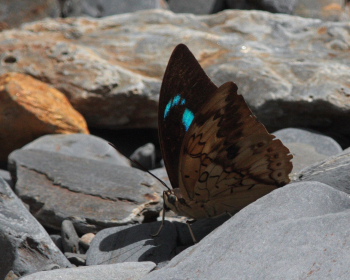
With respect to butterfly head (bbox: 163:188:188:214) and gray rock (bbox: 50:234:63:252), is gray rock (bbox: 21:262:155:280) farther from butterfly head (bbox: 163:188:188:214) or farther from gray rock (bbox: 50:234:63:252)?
gray rock (bbox: 50:234:63:252)

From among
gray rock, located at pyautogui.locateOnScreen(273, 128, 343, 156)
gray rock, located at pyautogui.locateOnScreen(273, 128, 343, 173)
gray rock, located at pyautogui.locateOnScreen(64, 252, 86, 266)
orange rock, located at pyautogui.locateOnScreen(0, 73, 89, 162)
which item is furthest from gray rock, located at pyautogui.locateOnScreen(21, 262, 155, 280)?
orange rock, located at pyautogui.locateOnScreen(0, 73, 89, 162)

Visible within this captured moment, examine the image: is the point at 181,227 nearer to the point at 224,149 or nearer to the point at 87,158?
the point at 224,149

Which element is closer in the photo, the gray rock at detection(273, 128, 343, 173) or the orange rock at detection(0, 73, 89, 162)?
the gray rock at detection(273, 128, 343, 173)

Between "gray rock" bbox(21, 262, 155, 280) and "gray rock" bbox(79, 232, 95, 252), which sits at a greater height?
"gray rock" bbox(21, 262, 155, 280)

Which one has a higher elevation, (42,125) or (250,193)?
(250,193)

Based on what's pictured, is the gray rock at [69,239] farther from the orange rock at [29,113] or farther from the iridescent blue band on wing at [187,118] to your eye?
the orange rock at [29,113]

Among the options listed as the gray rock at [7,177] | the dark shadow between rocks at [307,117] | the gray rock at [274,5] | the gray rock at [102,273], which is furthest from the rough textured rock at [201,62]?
the gray rock at [102,273]

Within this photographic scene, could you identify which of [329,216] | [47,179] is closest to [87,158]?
[47,179]
